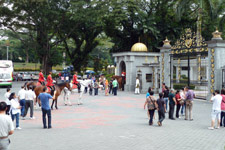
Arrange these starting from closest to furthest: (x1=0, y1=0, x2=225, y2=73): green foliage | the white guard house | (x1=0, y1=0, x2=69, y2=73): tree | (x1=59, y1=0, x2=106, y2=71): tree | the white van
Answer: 1. the white guard house
2. the white van
3. (x1=0, y1=0, x2=225, y2=73): green foliage
4. (x1=59, y1=0, x2=106, y2=71): tree
5. (x1=0, y1=0, x2=69, y2=73): tree

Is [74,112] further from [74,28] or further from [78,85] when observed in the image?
[74,28]

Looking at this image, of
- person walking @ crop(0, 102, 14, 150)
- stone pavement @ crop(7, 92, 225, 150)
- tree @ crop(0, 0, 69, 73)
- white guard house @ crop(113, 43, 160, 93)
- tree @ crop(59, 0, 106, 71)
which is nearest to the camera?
person walking @ crop(0, 102, 14, 150)

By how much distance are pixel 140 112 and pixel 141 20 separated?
73.8 feet

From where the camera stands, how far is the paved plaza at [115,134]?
9.05 meters

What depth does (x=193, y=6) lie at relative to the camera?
41.2m

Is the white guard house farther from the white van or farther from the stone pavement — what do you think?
the stone pavement

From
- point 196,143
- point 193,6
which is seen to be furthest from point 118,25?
point 196,143

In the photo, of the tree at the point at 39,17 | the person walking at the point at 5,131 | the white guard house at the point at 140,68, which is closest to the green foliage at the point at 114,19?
the tree at the point at 39,17

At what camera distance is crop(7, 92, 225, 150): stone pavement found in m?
9.05

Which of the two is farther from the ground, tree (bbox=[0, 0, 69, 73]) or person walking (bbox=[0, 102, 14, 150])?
A: tree (bbox=[0, 0, 69, 73])

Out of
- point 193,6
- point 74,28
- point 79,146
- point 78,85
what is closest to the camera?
point 79,146

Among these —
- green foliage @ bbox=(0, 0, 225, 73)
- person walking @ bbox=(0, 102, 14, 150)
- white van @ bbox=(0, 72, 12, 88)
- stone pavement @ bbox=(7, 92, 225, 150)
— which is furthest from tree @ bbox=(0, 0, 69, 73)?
person walking @ bbox=(0, 102, 14, 150)

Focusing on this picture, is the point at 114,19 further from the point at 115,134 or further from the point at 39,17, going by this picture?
the point at 115,134

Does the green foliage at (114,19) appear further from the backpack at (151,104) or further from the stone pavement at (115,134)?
the backpack at (151,104)
